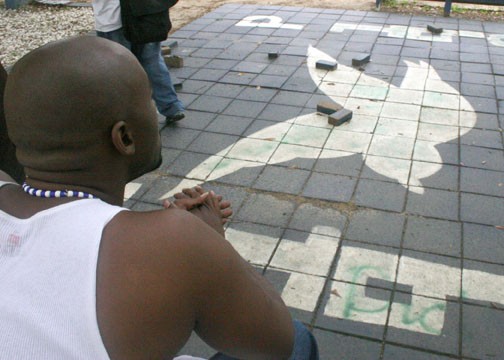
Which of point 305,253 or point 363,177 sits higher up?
point 305,253

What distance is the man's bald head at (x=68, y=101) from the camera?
3.94 feet

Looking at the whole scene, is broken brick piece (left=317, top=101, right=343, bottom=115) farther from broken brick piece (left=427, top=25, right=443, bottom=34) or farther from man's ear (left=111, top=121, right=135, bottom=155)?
man's ear (left=111, top=121, right=135, bottom=155)

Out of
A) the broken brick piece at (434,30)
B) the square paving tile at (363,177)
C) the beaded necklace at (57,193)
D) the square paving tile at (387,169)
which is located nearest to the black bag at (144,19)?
the square paving tile at (363,177)

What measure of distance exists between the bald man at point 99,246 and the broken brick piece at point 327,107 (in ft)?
12.2

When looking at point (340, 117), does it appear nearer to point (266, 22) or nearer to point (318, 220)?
point (318, 220)

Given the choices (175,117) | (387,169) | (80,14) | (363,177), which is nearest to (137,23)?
(175,117)

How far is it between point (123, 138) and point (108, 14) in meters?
3.39

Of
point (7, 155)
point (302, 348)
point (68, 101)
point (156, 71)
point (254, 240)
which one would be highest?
point (68, 101)

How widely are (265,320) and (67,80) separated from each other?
0.73 m

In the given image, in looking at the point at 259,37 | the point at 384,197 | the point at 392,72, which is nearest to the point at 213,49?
the point at 259,37

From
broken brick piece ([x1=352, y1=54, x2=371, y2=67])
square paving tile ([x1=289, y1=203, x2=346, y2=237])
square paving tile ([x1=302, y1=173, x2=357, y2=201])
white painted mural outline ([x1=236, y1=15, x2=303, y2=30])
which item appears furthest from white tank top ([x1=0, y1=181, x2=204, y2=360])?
white painted mural outline ([x1=236, y1=15, x2=303, y2=30])

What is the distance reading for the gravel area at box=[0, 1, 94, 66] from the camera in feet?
25.1

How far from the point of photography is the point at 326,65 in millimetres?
6059

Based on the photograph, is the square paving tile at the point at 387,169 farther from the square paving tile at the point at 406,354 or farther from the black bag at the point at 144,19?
the black bag at the point at 144,19
